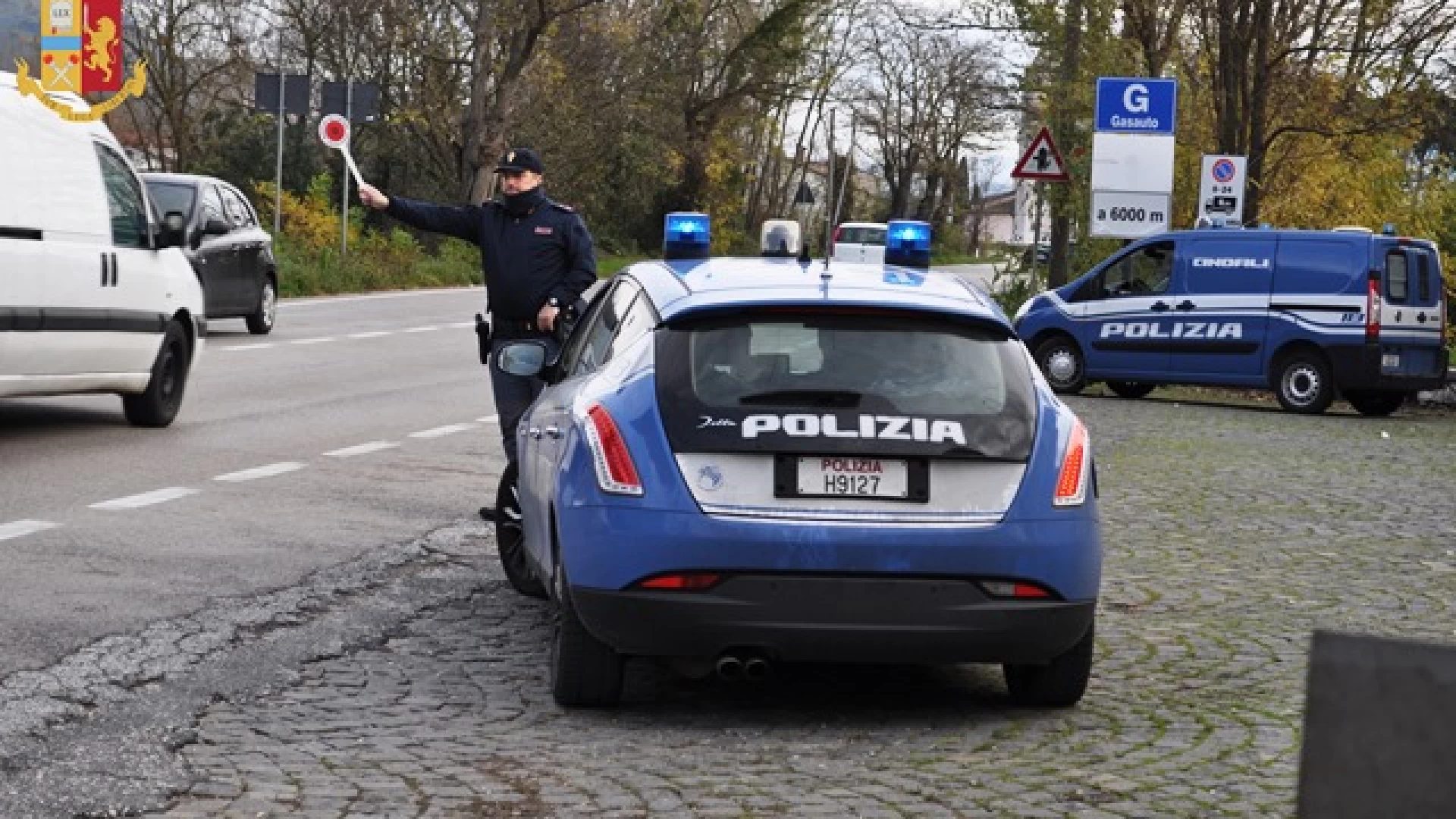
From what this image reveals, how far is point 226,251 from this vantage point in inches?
1021

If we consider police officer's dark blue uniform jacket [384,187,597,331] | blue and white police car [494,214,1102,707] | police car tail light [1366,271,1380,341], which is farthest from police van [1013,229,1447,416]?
blue and white police car [494,214,1102,707]

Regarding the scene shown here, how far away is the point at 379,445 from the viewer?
15570 millimetres

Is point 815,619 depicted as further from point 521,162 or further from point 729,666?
point 521,162

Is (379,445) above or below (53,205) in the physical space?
below

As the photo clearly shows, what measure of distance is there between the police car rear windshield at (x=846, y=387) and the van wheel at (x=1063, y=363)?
19404 mm

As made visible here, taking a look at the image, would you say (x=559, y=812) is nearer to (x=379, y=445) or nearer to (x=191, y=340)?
(x=379, y=445)

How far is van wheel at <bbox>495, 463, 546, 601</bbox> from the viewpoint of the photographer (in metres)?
9.37

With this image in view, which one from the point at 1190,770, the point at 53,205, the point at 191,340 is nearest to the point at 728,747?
the point at 1190,770

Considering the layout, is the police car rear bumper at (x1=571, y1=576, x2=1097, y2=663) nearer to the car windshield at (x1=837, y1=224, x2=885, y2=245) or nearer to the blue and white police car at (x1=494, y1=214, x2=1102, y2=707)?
the blue and white police car at (x1=494, y1=214, x2=1102, y2=707)

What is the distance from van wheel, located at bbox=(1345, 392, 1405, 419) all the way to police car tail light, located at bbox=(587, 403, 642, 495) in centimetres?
1953

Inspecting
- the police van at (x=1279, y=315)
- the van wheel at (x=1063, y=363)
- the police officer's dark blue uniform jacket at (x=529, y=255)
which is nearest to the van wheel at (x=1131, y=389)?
the van wheel at (x=1063, y=363)

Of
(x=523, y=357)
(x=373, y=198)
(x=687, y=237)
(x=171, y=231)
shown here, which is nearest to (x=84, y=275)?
(x=171, y=231)

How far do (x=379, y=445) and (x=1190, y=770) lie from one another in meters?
9.83

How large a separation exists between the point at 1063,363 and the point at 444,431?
1117 cm
